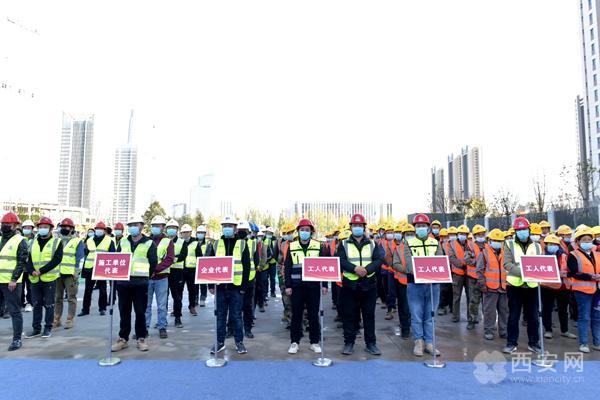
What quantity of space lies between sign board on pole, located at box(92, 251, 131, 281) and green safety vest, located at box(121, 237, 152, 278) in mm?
222

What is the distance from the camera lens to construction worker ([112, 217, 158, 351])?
5496mm

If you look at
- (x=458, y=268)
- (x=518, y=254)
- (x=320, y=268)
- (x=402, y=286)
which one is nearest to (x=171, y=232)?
(x=320, y=268)

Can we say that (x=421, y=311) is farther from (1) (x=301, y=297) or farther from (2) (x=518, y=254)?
(1) (x=301, y=297)

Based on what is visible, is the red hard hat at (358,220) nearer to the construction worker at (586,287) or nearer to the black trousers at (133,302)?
the construction worker at (586,287)

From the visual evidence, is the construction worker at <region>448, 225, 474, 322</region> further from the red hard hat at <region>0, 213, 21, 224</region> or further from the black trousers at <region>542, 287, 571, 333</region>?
the red hard hat at <region>0, 213, 21, 224</region>

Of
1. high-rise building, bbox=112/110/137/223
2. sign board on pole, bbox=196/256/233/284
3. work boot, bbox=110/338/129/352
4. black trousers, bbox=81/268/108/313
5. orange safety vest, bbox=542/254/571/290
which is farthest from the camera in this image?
high-rise building, bbox=112/110/137/223

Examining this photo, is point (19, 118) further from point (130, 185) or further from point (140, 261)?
point (140, 261)

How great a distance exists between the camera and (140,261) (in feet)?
18.2

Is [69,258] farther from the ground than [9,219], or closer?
closer

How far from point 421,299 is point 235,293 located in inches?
103

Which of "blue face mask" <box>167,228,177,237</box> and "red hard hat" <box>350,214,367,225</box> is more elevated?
"red hard hat" <box>350,214,367,225</box>

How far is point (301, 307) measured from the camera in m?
5.50

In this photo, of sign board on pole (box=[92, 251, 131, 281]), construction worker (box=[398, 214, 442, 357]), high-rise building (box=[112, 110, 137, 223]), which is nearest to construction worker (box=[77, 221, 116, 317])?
sign board on pole (box=[92, 251, 131, 281])

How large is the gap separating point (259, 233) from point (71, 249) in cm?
413
